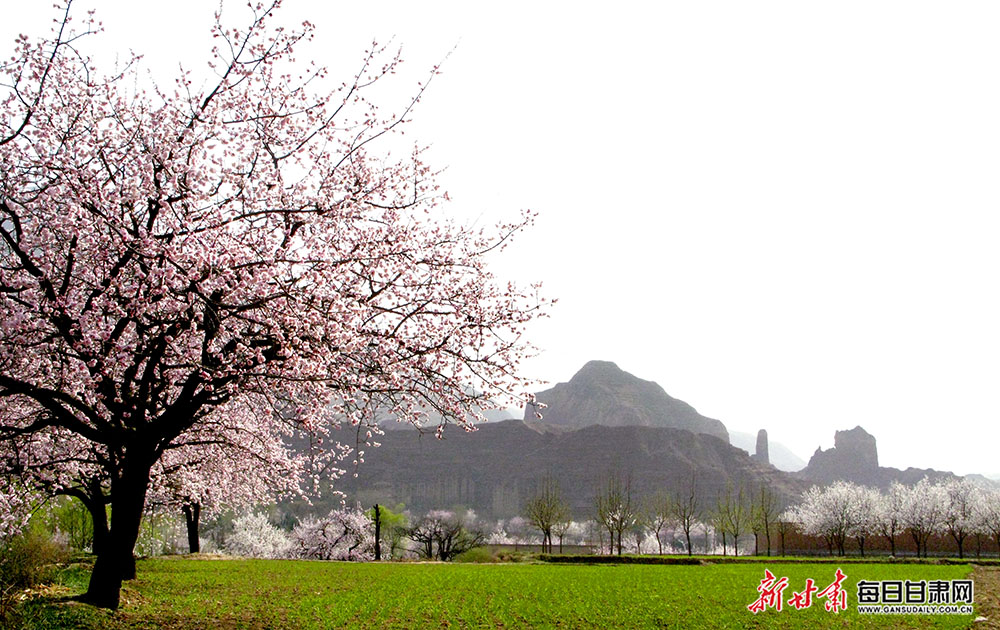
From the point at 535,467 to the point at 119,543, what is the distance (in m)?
167

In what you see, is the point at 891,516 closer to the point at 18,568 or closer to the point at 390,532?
the point at 390,532

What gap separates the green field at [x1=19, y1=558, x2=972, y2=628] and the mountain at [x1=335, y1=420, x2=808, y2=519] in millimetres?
136163

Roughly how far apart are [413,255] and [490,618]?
8486 mm

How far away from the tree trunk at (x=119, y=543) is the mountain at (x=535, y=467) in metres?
147

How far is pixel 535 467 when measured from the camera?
174125 mm

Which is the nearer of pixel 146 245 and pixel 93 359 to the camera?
pixel 146 245

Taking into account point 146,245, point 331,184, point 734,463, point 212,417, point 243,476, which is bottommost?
Answer: point 734,463

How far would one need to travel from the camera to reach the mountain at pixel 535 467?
161500 mm

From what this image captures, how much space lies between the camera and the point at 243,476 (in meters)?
20.4

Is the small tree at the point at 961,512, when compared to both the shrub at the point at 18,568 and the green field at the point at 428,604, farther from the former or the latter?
the shrub at the point at 18,568

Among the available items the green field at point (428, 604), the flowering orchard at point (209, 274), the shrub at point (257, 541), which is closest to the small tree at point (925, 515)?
the green field at point (428, 604)

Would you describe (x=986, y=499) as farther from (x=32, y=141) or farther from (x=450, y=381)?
(x=32, y=141)

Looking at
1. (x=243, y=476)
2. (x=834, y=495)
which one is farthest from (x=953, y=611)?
(x=834, y=495)

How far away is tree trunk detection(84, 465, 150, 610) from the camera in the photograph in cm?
1185
